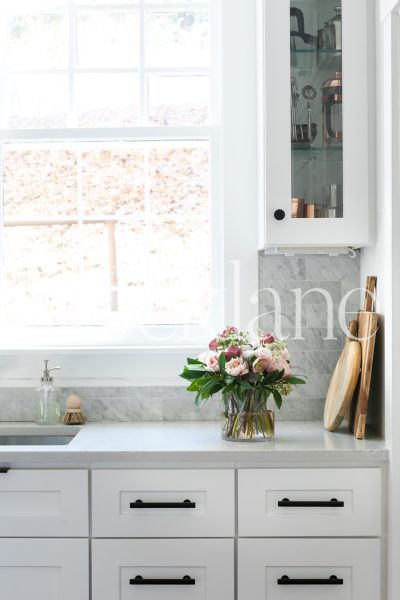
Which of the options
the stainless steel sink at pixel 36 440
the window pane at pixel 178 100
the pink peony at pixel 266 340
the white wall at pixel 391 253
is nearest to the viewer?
the white wall at pixel 391 253

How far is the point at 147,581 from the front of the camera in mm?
2535

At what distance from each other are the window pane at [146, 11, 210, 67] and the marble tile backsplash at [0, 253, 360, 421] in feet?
2.85

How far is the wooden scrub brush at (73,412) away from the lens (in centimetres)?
301

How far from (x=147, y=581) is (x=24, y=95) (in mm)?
1958

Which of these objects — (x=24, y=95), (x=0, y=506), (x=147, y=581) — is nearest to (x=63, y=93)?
(x=24, y=95)

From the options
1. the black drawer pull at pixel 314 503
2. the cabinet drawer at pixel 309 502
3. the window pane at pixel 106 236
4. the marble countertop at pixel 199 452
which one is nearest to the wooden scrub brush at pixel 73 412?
the marble countertop at pixel 199 452

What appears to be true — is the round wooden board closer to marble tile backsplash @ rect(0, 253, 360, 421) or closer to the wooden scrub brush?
marble tile backsplash @ rect(0, 253, 360, 421)

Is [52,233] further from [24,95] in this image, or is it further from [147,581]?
[147,581]

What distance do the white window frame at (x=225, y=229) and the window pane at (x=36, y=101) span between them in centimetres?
9

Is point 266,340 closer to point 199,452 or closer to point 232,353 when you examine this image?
point 232,353

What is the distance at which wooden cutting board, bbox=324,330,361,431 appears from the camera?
9.07ft

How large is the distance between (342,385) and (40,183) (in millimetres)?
1460

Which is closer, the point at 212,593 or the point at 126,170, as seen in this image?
the point at 212,593

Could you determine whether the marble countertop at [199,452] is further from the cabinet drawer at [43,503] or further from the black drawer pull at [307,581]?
the black drawer pull at [307,581]
